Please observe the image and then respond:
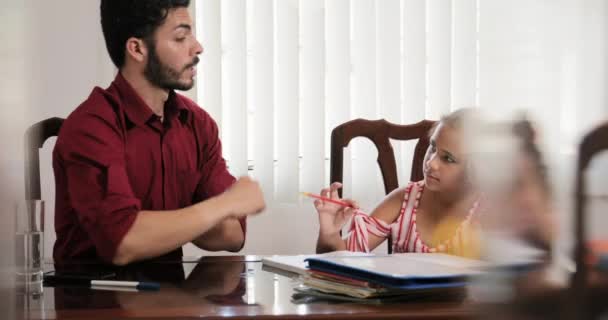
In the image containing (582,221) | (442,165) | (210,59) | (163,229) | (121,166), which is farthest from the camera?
(210,59)

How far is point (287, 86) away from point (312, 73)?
9 cm

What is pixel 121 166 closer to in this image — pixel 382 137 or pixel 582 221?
pixel 382 137

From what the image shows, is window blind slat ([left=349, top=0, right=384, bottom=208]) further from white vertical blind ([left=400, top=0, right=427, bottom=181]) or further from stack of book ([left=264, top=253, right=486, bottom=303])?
stack of book ([left=264, top=253, right=486, bottom=303])

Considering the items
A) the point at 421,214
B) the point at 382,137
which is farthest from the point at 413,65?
the point at 421,214

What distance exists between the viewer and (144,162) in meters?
1.65

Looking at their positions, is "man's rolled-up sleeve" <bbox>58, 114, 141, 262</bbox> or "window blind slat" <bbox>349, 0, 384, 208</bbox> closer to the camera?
"man's rolled-up sleeve" <bbox>58, 114, 141, 262</bbox>

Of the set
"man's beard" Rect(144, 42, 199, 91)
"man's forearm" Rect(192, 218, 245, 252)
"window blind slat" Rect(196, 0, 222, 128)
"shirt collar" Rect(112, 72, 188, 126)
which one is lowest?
"man's forearm" Rect(192, 218, 245, 252)

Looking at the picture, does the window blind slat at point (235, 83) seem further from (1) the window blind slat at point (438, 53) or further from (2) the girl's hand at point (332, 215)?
(2) the girl's hand at point (332, 215)

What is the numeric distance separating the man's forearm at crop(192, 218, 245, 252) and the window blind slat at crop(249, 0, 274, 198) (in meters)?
0.82

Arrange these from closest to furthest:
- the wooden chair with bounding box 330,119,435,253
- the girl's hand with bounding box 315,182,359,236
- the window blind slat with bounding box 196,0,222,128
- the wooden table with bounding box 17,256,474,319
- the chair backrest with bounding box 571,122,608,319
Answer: the chair backrest with bounding box 571,122,608,319, the wooden table with bounding box 17,256,474,319, the girl's hand with bounding box 315,182,359,236, the wooden chair with bounding box 330,119,435,253, the window blind slat with bounding box 196,0,222,128

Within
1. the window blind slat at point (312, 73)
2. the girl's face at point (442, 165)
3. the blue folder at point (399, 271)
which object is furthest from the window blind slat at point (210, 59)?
the blue folder at point (399, 271)

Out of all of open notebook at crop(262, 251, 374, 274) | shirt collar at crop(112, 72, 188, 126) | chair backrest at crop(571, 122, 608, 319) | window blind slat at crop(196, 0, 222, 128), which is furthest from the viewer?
window blind slat at crop(196, 0, 222, 128)

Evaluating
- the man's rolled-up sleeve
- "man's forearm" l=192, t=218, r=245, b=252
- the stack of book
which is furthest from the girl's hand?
the stack of book

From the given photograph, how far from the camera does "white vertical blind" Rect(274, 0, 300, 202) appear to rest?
251 centimetres
